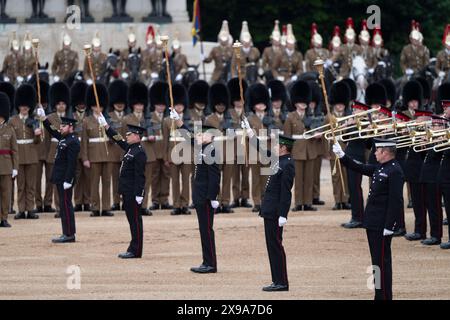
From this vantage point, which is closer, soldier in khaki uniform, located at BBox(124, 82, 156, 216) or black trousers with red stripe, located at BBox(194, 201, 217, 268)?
black trousers with red stripe, located at BBox(194, 201, 217, 268)

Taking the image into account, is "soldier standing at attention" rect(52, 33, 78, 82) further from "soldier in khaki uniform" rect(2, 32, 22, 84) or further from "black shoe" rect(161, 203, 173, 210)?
"black shoe" rect(161, 203, 173, 210)

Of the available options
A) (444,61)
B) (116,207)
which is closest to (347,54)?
(444,61)

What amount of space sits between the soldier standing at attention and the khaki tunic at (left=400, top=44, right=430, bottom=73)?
6.17 metres

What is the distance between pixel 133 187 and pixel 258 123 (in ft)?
16.0

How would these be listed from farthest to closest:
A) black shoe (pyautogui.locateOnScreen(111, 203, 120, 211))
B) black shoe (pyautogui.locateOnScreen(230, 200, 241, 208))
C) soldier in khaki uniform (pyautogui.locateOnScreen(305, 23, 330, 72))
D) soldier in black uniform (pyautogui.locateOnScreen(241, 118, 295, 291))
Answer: soldier in khaki uniform (pyautogui.locateOnScreen(305, 23, 330, 72))
black shoe (pyautogui.locateOnScreen(230, 200, 241, 208))
black shoe (pyautogui.locateOnScreen(111, 203, 120, 211))
soldier in black uniform (pyautogui.locateOnScreen(241, 118, 295, 291))

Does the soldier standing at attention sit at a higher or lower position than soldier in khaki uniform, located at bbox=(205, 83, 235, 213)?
higher

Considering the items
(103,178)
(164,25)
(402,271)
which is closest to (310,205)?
(103,178)

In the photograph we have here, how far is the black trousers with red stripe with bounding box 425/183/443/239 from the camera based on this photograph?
737 inches

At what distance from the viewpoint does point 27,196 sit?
22.0 meters

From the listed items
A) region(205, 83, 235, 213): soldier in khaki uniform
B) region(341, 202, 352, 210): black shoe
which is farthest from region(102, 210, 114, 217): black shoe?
region(341, 202, 352, 210): black shoe

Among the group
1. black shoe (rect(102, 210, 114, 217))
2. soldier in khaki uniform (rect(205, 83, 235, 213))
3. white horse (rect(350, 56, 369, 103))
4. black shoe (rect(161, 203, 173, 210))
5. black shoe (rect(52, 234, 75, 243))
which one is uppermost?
white horse (rect(350, 56, 369, 103))

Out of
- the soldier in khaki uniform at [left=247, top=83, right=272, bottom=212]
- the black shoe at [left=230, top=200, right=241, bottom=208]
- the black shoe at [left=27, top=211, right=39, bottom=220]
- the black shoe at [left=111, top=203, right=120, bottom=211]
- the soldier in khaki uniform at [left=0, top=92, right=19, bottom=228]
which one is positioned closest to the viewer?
the soldier in khaki uniform at [left=0, top=92, right=19, bottom=228]
